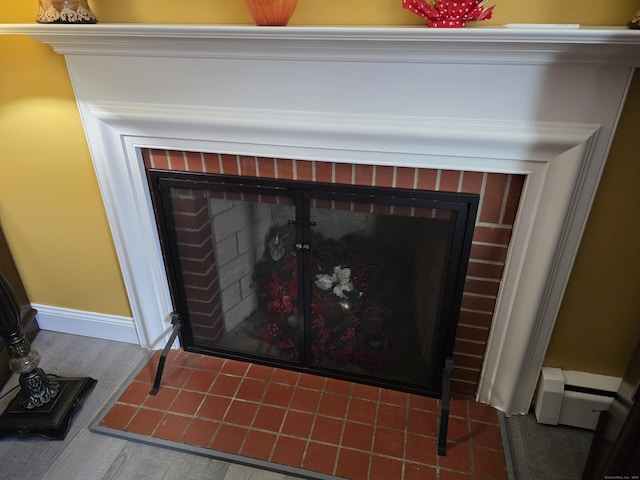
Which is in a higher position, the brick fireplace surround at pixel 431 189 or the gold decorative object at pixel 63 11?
the gold decorative object at pixel 63 11

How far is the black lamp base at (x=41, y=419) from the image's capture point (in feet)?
5.26

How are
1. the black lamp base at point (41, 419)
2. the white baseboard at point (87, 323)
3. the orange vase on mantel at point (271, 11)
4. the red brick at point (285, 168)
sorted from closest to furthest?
the orange vase on mantel at point (271, 11), the red brick at point (285, 168), the black lamp base at point (41, 419), the white baseboard at point (87, 323)

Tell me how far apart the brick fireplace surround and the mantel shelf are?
0.34 m

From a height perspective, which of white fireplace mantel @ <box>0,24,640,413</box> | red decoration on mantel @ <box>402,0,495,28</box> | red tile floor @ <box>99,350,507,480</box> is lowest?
red tile floor @ <box>99,350,507,480</box>

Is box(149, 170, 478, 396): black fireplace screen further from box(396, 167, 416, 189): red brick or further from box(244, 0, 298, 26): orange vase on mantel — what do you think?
box(244, 0, 298, 26): orange vase on mantel

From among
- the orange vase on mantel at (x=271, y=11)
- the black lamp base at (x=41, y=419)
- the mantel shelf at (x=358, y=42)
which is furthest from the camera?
the black lamp base at (x=41, y=419)

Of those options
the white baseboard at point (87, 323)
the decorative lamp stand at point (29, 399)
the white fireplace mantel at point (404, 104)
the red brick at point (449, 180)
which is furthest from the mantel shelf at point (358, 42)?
the white baseboard at point (87, 323)

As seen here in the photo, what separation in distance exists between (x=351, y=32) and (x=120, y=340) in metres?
1.67

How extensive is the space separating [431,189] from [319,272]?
0.51 m

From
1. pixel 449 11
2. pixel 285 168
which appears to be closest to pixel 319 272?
pixel 285 168

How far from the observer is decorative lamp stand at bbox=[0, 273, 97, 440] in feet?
5.12

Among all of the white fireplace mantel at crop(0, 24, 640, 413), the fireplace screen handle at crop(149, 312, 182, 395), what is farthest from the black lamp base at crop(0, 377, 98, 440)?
the white fireplace mantel at crop(0, 24, 640, 413)

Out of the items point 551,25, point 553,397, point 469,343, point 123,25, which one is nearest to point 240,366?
point 469,343

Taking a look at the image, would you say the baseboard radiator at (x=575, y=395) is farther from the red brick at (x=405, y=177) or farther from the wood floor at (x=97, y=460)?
the wood floor at (x=97, y=460)
